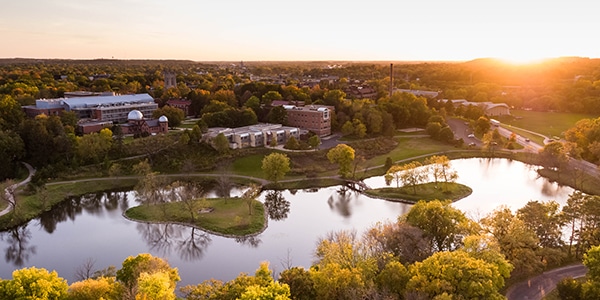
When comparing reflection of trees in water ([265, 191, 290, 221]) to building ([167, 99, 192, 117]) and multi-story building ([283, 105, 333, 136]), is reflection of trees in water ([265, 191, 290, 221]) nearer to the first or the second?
multi-story building ([283, 105, 333, 136])

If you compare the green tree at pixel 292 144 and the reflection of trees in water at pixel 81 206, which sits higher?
the green tree at pixel 292 144

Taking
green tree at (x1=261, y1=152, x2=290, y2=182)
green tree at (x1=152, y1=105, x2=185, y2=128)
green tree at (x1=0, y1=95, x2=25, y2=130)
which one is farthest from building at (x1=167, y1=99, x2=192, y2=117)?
green tree at (x1=261, y1=152, x2=290, y2=182)

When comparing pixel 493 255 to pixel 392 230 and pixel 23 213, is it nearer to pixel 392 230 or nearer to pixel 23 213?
pixel 392 230

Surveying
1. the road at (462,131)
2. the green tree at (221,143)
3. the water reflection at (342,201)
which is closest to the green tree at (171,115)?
the green tree at (221,143)

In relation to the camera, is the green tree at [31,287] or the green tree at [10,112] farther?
the green tree at [10,112]

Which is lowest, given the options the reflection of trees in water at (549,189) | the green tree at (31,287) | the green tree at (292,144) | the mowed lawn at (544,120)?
the reflection of trees in water at (549,189)

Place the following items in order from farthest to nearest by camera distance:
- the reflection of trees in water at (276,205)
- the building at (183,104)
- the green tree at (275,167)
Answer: the building at (183,104), the green tree at (275,167), the reflection of trees in water at (276,205)

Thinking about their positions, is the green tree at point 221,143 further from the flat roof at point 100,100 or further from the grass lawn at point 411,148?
the flat roof at point 100,100
